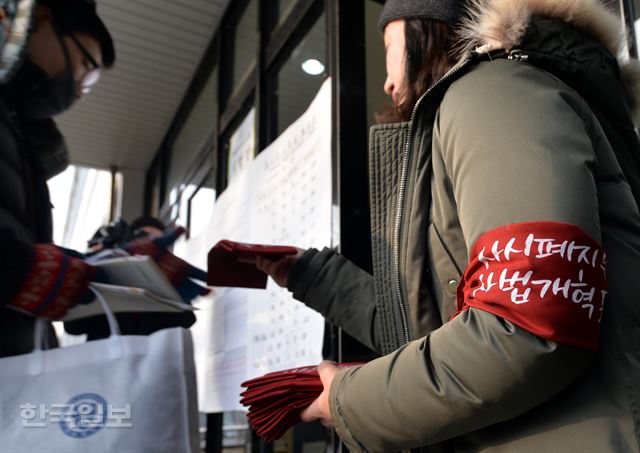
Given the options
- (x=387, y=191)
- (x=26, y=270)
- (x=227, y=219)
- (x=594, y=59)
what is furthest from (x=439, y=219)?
(x=227, y=219)

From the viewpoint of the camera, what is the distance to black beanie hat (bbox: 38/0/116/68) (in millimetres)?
1344

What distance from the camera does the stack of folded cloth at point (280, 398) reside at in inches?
29.5

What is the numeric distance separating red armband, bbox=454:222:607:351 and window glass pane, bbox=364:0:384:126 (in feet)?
3.13

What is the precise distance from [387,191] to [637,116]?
0.39m

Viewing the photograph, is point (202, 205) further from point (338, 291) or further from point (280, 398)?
point (280, 398)

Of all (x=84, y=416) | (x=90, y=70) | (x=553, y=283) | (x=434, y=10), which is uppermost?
(x=90, y=70)

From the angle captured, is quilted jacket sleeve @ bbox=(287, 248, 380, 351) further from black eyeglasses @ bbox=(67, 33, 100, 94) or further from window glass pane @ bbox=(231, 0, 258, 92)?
window glass pane @ bbox=(231, 0, 258, 92)

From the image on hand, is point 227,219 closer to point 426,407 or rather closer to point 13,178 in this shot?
point 13,178

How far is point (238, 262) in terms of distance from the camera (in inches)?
47.7

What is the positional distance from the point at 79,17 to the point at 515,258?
1300 millimetres

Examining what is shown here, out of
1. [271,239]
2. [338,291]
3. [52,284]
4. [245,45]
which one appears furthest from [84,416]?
[245,45]

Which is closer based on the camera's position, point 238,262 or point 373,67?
point 238,262

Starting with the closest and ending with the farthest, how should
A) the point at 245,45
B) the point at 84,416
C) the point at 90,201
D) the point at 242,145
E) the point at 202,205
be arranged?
the point at 84,416
the point at 242,145
the point at 245,45
the point at 202,205
the point at 90,201

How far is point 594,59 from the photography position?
673 millimetres
